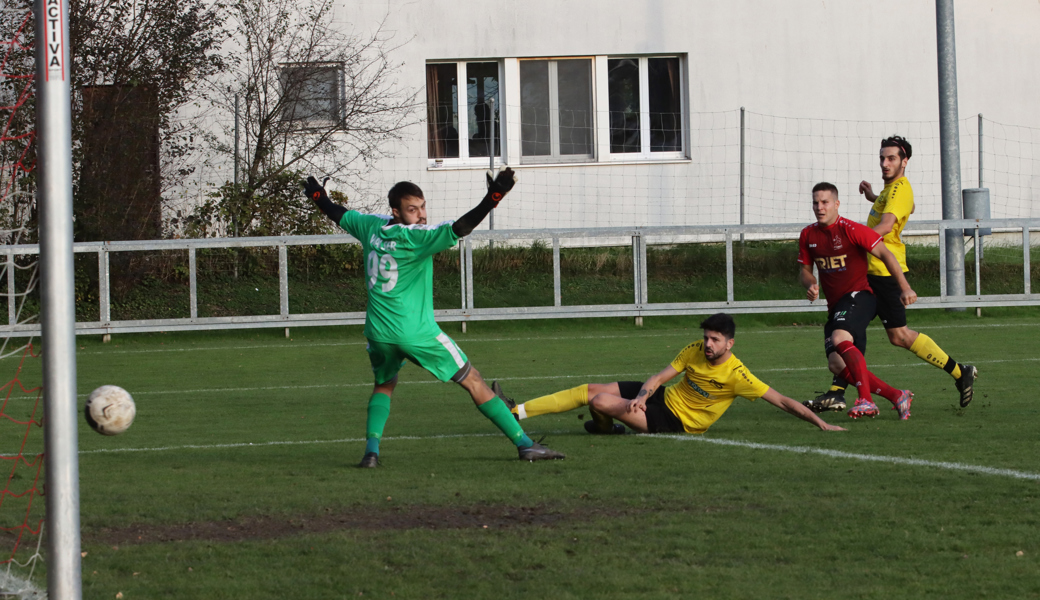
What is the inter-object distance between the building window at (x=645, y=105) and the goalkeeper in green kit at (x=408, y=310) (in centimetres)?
1371

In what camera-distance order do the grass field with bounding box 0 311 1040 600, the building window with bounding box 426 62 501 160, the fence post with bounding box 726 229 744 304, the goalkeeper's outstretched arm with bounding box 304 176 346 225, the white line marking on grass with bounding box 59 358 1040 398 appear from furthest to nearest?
1. the building window with bounding box 426 62 501 160
2. the fence post with bounding box 726 229 744 304
3. the white line marking on grass with bounding box 59 358 1040 398
4. the goalkeeper's outstretched arm with bounding box 304 176 346 225
5. the grass field with bounding box 0 311 1040 600

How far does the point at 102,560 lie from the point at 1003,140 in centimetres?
1886

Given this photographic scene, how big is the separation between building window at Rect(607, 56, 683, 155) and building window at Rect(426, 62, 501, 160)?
1.99 m

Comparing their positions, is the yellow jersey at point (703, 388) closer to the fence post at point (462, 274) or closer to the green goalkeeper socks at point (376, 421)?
the green goalkeeper socks at point (376, 421)

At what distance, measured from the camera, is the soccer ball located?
4.70m

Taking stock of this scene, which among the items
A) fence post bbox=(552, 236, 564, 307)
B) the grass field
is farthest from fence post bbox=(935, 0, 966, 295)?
the grass field

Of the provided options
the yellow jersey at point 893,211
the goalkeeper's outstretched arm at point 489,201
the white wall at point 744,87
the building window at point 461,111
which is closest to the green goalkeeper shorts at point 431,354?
the goalkeeper's outstretched arm at point 489,201

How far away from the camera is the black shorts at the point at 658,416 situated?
25.1 ft

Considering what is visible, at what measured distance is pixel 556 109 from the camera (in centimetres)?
2005

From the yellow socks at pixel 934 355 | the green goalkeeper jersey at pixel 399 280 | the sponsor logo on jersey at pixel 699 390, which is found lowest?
the sponsor logo on jersey at pixel 699 390

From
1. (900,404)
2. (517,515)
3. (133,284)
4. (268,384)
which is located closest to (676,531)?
(517,515)

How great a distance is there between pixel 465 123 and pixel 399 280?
1361 centimetres

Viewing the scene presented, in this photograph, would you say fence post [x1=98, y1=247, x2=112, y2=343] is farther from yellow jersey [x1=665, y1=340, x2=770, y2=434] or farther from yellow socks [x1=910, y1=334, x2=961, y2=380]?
yellow socks [x1=910, y1=334, x2=961, y2=380]

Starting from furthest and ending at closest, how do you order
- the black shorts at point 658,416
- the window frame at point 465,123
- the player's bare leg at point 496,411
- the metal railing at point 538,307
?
1. the window frame at point 465,123
2. the metal railing at point 538,307
3. the black shorts at point 658,416
4. the player's bare leg at point 496,411
